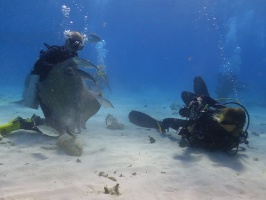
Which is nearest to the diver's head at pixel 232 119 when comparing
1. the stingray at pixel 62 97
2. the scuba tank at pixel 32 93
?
the stingray at pixel 62 97

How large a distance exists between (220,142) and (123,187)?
3.15 metres

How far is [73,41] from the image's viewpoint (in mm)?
6500

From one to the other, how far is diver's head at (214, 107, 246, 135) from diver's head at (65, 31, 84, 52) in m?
3.92

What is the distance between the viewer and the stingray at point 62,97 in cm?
640

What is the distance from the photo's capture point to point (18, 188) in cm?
361

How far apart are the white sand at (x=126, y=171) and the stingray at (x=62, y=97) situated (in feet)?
1.77

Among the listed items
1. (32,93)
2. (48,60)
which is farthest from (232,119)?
(32,93)

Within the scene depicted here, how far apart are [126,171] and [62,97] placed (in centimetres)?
274

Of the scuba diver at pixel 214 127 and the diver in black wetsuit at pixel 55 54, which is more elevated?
the diver in black wetsuit at pixel 55 54

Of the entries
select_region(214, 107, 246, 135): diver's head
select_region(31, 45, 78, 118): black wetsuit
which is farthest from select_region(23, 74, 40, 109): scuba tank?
select_region(214, 107, 246, 135): diver's head

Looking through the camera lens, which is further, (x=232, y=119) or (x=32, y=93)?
(x=32, y=93)

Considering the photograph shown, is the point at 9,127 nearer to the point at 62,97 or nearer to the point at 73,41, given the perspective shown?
the point at 62,97

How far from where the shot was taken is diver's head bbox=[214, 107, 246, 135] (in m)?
5.64

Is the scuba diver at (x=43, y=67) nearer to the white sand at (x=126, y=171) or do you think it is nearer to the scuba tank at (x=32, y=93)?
the scuba tank at (x=32, y=93)
